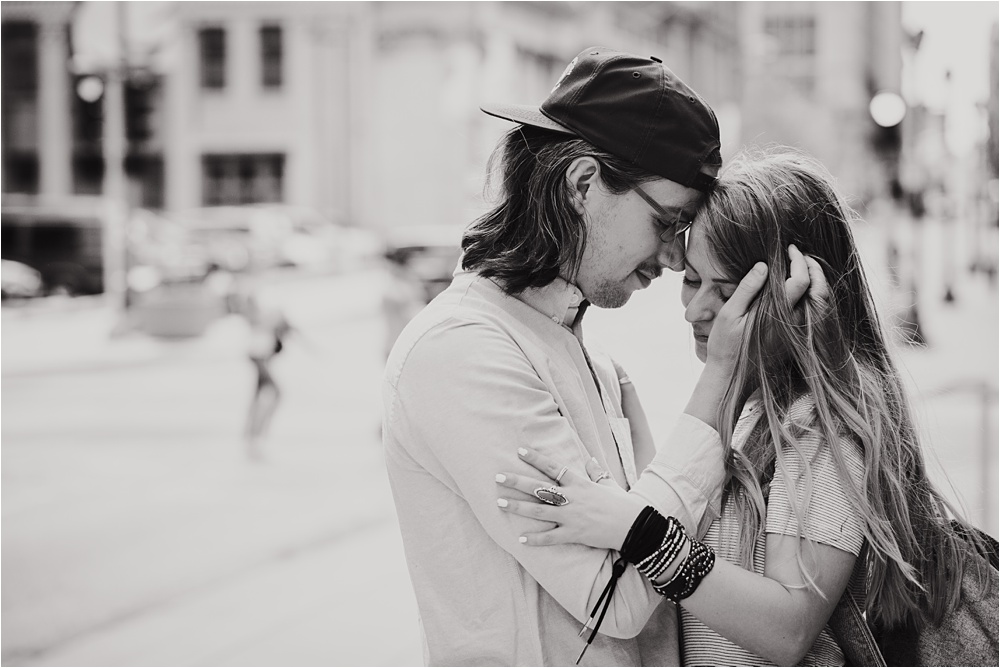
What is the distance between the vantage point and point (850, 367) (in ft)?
7.03

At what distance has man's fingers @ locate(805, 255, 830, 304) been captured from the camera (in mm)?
2109

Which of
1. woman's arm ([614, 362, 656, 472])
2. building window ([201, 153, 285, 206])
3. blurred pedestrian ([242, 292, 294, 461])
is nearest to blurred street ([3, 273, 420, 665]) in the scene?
blurred pedestrian ([242, 292, 294, 461])

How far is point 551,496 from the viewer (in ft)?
5.94

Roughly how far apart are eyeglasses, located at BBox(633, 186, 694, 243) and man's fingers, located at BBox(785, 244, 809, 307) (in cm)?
22

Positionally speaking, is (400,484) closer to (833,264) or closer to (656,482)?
(656,482)

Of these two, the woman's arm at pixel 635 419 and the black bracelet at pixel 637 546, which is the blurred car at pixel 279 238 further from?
the black bracelet at pixel 637 546

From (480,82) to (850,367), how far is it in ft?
77.9

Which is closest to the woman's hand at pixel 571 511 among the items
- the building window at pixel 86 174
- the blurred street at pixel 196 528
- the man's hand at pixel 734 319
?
the man's hand at pixel 734 319

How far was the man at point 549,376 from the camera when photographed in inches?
72.1

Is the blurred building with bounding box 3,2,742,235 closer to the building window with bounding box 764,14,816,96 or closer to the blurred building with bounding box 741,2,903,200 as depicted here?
Result: the blurred building with bounding box 741,2,903,200

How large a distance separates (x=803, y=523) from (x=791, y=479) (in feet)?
0.28

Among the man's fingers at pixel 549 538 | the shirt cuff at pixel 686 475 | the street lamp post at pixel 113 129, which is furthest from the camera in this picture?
the street lamp post at pixel 113 129

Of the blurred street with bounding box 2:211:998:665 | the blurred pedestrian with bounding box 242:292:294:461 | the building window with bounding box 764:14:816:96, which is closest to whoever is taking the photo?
the blurred street with bounding box 2:211:998:665

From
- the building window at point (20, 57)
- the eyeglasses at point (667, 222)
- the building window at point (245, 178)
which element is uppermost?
the building window at point (20, 57)
